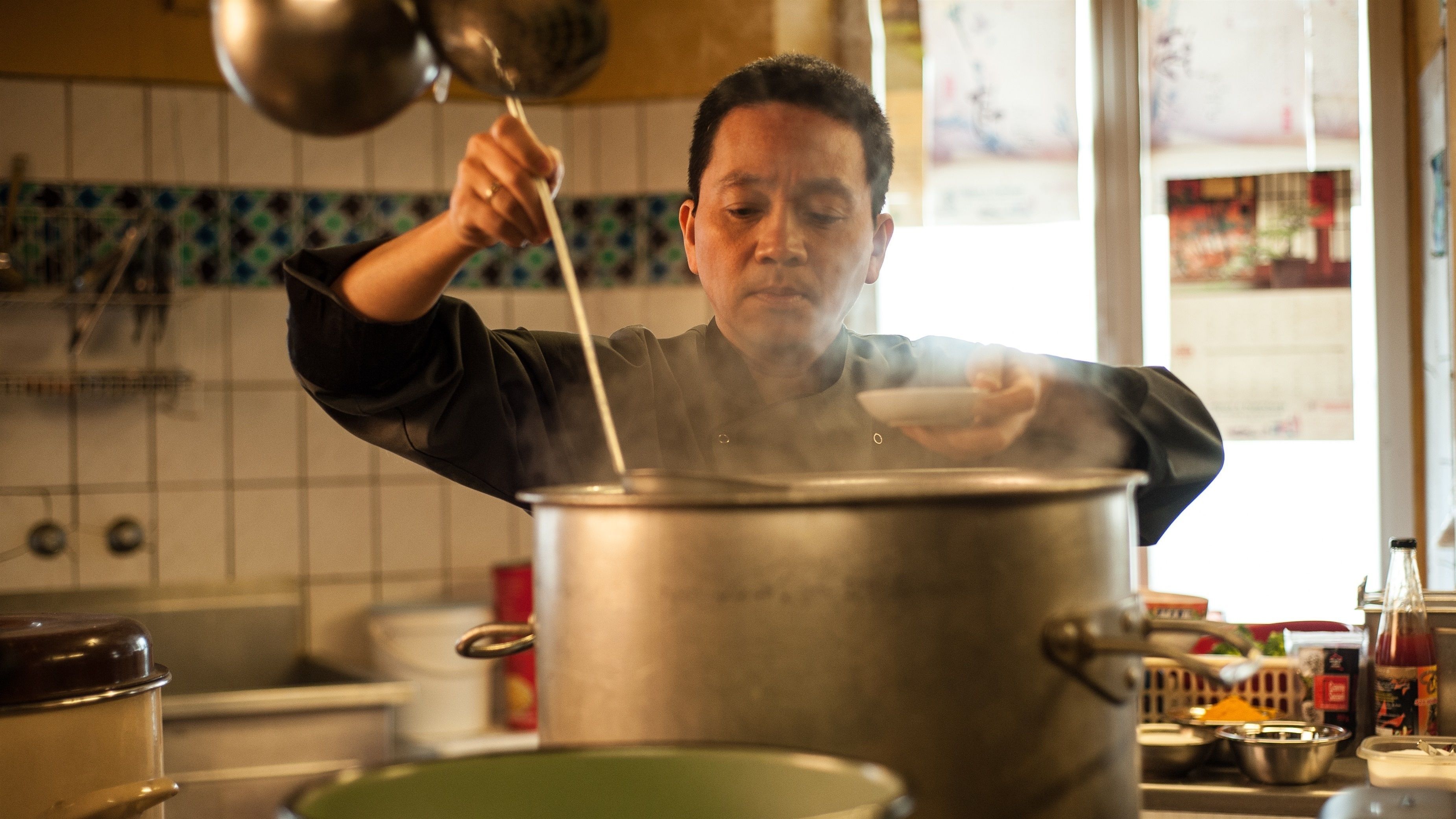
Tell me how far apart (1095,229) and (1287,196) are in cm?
→ 44

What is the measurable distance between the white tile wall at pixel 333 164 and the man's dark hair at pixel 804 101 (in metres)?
1.88

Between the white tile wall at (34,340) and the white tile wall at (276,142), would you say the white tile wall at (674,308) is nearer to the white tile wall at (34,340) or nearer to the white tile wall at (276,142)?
the white tile wall at (276,142)

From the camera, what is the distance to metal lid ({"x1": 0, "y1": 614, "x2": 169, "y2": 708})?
0.70 m

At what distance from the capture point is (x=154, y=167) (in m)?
2.78

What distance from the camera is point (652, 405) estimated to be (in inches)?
49.3

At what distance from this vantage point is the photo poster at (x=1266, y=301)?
2852mm

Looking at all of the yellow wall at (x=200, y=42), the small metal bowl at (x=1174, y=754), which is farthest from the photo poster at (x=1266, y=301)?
the small metal bowl at (x=1174, y=754)

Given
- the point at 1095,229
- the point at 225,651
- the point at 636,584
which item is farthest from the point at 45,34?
the point at 636,584

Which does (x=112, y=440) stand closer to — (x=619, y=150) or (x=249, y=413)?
(x=249, y=413)

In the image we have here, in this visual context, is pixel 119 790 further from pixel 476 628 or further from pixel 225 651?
pixel 225 651

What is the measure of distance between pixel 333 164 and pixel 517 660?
124 cm

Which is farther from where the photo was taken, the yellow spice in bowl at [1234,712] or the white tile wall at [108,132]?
the white tile wall at [108,132]

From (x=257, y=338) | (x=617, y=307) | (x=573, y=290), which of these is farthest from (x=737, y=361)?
(x=257, y=338)

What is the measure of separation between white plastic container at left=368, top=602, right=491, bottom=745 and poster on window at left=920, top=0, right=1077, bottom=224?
1.49m
